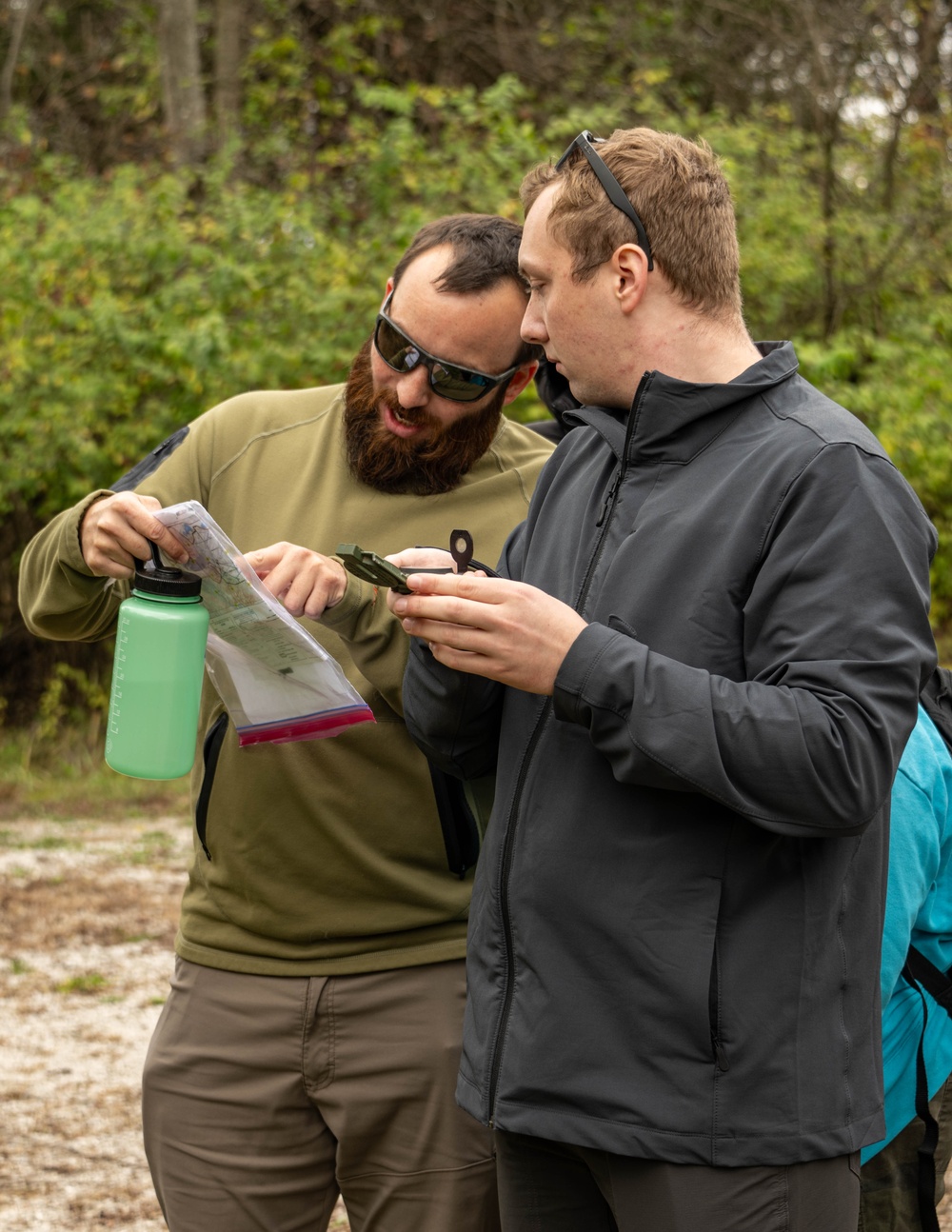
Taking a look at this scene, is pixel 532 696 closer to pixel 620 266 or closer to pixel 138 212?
pixel 620 266

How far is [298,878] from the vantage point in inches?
91.5

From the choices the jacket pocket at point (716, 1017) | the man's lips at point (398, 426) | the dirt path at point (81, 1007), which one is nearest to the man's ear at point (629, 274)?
the man's lips at point (398, 426)

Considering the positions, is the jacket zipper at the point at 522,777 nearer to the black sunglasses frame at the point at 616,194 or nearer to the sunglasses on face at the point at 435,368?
the black sunglasses frame at the point at 616,194

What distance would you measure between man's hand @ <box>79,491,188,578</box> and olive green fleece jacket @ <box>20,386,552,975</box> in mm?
134

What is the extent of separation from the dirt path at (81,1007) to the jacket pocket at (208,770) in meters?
1.94

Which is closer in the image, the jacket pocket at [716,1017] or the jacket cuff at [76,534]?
the jacket pocket at [716,1017]

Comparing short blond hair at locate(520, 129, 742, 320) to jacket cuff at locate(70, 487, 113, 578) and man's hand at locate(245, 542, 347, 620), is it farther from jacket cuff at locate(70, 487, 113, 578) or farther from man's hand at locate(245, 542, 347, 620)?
jacket cuff at locate(70, 487, 113, 578)

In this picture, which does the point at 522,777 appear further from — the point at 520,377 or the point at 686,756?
the point at 520,377

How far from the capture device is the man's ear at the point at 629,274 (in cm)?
177

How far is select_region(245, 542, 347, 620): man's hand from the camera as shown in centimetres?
204

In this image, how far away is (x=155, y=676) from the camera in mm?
1924

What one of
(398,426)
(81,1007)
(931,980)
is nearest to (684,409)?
(398,426)

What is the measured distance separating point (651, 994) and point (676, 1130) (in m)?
0.16

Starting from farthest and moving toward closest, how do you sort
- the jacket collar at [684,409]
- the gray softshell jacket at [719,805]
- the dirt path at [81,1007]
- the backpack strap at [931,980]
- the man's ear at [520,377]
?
the dirt path at [81,1007] < the man's ear at [520,377] < the backpack strap at [931,980] < the jacket collar at [684,409] < the gray softshell jacket at [719,805]
